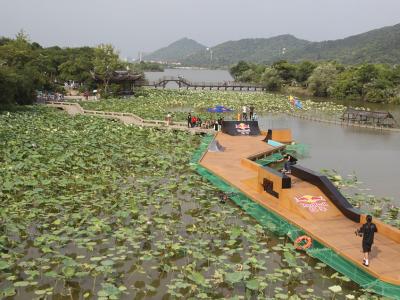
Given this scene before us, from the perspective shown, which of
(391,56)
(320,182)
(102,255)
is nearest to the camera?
(102,255)

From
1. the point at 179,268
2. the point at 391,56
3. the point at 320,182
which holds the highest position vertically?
the point at 391,56

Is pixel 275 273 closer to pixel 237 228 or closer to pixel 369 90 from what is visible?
pixel 237 228

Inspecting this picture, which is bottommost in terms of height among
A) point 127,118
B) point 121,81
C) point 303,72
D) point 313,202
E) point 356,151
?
point 356,151

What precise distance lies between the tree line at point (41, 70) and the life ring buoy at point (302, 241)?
32162 mm

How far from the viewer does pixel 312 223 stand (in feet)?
43.1

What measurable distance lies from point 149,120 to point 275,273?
24.6 meters

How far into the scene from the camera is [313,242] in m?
12.1

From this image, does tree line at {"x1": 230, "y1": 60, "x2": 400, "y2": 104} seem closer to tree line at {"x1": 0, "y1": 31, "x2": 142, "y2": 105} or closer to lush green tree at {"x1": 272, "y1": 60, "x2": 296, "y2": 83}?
lush green tree at {"x1": 272, "y1": 60, "x2": 296, "y2": 83}

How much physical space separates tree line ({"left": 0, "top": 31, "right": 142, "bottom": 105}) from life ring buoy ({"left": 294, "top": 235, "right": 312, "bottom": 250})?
106 ft

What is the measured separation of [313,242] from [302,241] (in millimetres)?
302

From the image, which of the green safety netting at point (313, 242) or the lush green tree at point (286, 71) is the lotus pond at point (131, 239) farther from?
the lush green tree at point (286, 71)

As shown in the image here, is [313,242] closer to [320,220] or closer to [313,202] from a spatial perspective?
[320,220]

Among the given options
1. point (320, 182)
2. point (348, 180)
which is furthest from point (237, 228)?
point (348, 180)

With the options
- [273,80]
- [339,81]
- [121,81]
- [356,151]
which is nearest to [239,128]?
[356,151]
